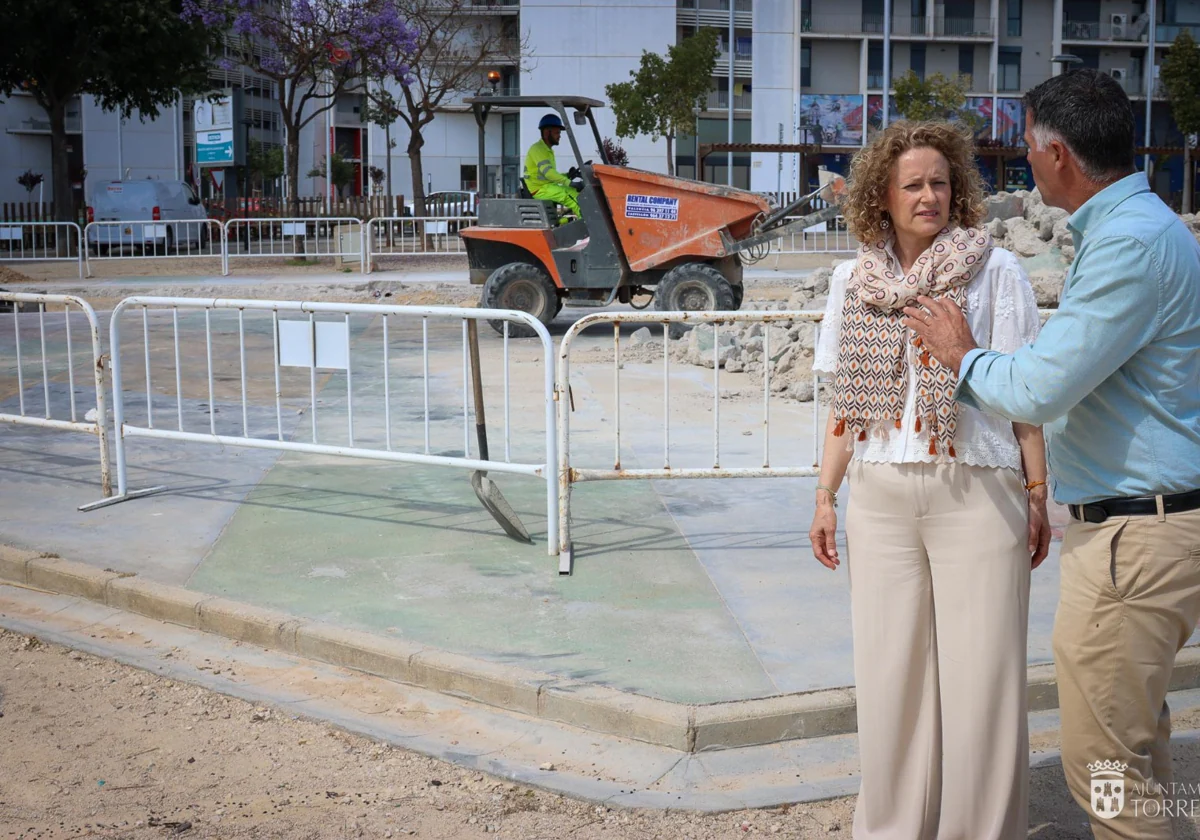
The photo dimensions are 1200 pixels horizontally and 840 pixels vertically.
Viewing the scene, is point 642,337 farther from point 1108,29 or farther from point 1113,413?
point 1108,29

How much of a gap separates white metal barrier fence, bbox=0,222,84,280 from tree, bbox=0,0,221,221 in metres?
2.03

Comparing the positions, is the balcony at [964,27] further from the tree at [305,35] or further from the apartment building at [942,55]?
the tree at [305,35]

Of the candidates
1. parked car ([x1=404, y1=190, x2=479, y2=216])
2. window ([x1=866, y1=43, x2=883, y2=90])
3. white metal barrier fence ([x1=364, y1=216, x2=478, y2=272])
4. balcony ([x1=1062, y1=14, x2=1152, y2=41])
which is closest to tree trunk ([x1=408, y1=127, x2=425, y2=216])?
parked car ([x1=404, y1=190, x2=479, y2=216])

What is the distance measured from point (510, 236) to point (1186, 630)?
12340 mm

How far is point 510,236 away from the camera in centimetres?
1472

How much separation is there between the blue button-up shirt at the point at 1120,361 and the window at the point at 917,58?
5717 cm

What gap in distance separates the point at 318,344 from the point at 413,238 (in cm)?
2031

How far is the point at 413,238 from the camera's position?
87.6 feet

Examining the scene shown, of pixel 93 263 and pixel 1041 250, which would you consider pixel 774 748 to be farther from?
pixel 93 263

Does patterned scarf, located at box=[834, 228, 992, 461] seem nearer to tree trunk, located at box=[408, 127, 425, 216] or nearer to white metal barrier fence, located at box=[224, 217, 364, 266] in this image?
white metal barrier fence, located at box=[224, 217, 364, 266]

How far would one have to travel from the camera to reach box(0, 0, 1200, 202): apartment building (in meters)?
52.9

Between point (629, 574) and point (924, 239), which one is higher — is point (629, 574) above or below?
below

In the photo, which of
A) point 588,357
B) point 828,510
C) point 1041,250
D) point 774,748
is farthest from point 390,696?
point 1041,250

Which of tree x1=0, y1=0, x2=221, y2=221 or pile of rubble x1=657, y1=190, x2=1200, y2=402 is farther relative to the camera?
tree x1=0, y1=0, x2=221, y2=221
